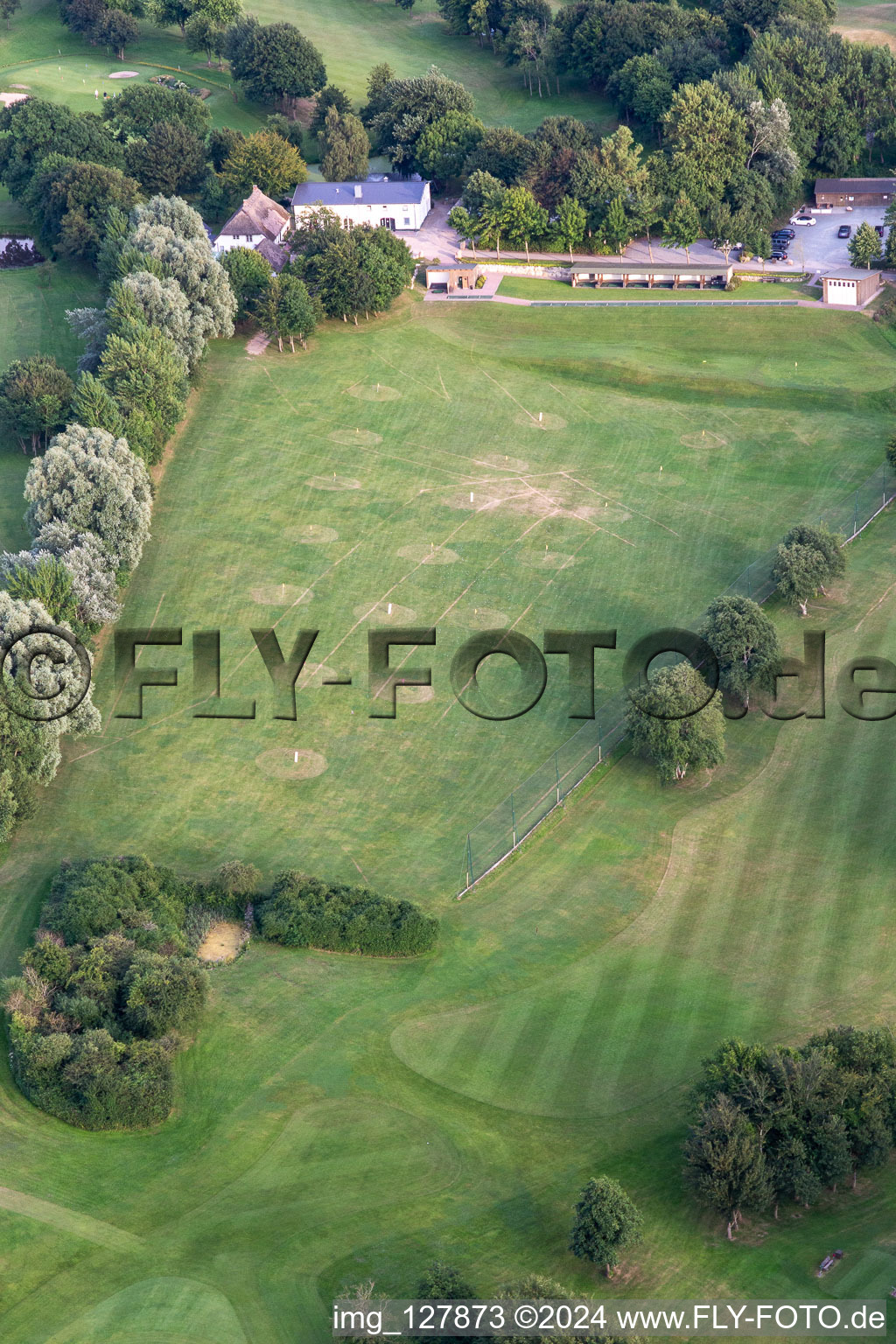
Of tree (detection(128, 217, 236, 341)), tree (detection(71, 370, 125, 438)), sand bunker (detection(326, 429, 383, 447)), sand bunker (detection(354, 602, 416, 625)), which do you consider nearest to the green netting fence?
sand bunker (detection(354, 602, 416, 625))

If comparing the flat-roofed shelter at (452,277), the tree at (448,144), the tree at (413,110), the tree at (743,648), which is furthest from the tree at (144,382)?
the tree at (413,110)

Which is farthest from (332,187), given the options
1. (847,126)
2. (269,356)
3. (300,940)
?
(300,940)

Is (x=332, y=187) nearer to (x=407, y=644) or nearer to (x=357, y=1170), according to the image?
(x=407, y=644)

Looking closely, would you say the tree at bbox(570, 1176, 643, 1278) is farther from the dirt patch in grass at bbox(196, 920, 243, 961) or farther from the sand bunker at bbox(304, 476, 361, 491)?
the sand bunker at bbox(304, 476, 361, 491)

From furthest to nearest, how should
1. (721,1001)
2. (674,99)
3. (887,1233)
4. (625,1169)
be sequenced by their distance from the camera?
(674,99) → (721,1001) → (625,1169) → (887,1233)

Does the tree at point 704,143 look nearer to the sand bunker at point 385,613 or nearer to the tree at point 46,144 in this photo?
the tree at point 46,144

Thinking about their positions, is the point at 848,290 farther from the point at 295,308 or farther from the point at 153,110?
the point at 153,110
